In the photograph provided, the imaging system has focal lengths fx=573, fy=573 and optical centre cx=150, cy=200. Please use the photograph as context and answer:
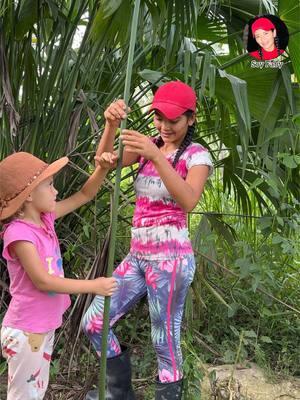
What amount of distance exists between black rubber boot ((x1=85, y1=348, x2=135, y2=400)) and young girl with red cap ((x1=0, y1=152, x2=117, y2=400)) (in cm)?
33

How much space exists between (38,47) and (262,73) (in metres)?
1.09

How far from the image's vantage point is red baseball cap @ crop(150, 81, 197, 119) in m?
1.89

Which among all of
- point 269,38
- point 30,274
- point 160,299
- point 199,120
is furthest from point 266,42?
point 30,274

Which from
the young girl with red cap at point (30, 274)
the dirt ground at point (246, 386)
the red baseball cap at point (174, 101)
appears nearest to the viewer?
the young girl with red cap at point (30, 274)

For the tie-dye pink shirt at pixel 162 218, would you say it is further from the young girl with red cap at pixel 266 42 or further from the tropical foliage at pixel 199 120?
the young girl with red cap at pixel 266 42

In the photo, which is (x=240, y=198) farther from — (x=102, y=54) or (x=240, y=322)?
(x=102, y=54)

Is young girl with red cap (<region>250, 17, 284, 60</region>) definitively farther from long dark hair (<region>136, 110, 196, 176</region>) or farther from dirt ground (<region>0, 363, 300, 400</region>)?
dirt ground (<region>0, 363, 300, 400</region>)

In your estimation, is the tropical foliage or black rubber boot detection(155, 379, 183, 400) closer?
black rubber boot detection(155, 379, 183, 400)

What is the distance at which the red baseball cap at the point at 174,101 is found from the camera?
6.21ft

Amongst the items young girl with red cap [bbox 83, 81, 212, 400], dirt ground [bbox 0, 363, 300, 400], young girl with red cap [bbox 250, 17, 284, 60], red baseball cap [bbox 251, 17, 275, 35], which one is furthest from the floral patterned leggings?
red baseball cap [bbox 251, 17, 275, 35]

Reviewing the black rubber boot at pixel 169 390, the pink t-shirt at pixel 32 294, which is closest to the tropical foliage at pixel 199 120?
the black rubber boot at pixel 169 390

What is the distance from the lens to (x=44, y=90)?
2637 millimetres

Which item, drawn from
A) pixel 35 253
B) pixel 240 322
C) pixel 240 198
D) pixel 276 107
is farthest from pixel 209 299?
pixel 35 253

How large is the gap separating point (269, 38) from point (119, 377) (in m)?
1.52
